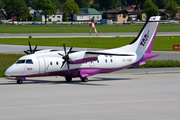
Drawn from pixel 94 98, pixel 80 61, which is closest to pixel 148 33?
pixel 80 61

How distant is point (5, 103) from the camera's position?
20.8m

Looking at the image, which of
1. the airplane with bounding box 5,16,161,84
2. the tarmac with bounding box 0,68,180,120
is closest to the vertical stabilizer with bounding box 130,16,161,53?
the airplane with bounding box 5,16,161,84

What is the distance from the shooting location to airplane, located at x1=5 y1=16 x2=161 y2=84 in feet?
95.3

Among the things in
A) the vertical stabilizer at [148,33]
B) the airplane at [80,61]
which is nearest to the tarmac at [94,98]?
the airplane at [80,61]

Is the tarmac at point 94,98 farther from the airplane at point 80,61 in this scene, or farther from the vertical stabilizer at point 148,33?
the vertical stabilizer at point 148,33

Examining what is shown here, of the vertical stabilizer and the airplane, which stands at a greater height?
the vertical stabilizer

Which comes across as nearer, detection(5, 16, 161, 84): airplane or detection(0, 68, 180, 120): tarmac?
Answer: detection(0, 68, 180, 120): tarmac

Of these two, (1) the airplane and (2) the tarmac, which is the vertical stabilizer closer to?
(1) the airplane

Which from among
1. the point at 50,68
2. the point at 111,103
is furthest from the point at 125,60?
the point at 111,103

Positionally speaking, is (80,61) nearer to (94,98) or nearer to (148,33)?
(148,33)

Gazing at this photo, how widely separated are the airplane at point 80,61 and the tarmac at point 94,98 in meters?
1.07

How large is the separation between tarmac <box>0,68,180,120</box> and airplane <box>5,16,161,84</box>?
3.50 feet

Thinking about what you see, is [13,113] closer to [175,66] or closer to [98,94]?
[98,94]

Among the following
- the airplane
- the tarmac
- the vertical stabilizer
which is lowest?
the tarmac
